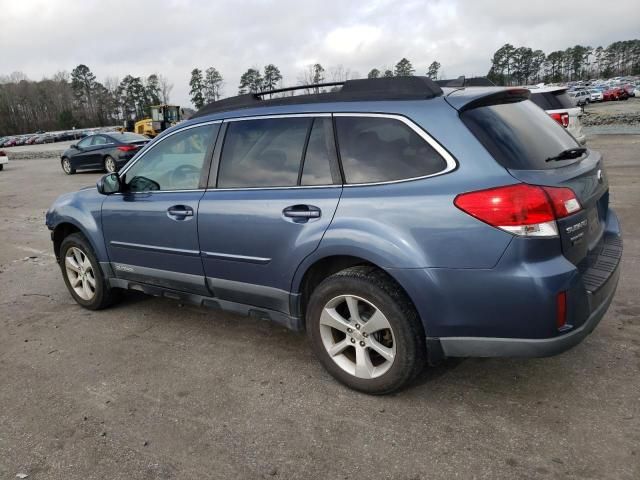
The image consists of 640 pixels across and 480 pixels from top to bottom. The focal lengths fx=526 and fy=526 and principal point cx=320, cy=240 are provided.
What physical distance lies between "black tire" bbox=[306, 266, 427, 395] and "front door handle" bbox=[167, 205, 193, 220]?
1215 mm

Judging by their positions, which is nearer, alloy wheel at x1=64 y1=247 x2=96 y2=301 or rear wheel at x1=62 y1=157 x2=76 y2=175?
alloy wheel at x1=64 y1=247 x2=96 y2=301

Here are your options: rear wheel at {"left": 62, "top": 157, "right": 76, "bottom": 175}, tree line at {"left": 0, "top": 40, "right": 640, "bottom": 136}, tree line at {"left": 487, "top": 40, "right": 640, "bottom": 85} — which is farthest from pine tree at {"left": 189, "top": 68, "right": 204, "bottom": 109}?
rear wheel at {"left": 62, "top": 157, "right": 76, "bottom": 175}

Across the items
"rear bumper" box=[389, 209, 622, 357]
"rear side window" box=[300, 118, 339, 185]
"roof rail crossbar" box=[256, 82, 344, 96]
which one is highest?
"roof rail crossbar" box=[256, 82, 344, 96]

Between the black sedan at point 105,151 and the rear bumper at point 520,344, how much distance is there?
16912 mm

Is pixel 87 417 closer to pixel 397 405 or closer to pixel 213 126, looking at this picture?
pixel 397 405

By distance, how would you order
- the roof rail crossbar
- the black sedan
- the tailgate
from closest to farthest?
the tailgate → the roof rail crossbar → the black sedan

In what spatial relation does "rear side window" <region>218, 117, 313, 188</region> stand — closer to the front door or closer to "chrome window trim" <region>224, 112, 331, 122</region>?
"chrome window trim" <region>224, 112, 331, 122</region>

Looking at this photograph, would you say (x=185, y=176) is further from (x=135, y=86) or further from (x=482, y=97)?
(x=135, y=86)

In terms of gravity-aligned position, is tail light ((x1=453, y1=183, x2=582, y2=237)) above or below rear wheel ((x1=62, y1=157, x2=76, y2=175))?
above

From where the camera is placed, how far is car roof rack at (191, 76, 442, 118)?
3.04 m

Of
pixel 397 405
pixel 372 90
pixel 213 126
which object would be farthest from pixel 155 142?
pixel 397 405

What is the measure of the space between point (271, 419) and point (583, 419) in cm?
168

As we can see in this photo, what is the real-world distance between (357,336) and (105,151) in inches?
691

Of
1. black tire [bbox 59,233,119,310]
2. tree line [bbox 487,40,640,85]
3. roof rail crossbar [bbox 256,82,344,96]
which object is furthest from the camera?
tree line [bbox 487,40,640,85]
